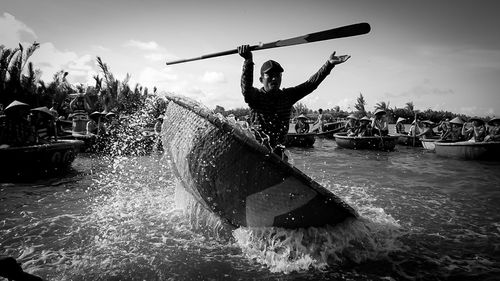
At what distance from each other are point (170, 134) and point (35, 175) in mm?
6286

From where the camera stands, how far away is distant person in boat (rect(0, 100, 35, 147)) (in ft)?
24.5

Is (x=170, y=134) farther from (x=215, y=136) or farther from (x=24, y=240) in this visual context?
(x=24, y=240)

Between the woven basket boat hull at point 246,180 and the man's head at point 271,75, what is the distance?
102 centimetres

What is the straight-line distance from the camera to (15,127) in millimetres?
7570

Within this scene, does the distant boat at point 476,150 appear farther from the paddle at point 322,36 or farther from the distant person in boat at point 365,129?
the paddle at point 322,36

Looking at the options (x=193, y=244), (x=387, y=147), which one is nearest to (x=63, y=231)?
(x=193, y=244)

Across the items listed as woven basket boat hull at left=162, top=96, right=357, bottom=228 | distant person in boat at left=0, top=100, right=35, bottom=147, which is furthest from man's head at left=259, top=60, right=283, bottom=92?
distant person in boat at left=0, top=100, right=35, bottom=147

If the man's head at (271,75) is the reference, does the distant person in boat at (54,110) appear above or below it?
below

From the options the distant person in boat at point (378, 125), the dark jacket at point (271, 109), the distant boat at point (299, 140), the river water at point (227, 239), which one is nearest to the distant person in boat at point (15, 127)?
the river water at point (227, 239)

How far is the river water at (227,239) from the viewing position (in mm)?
2982

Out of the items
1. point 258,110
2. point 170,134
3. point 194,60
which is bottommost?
point 170,134

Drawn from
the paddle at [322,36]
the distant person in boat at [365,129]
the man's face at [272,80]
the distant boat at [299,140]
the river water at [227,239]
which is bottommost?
the river water at [227,239]

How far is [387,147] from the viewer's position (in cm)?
1464

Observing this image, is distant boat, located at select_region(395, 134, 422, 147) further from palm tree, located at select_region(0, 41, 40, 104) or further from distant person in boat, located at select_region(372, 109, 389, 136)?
palm tree, located at select_region(0, 41, 40, 104)
